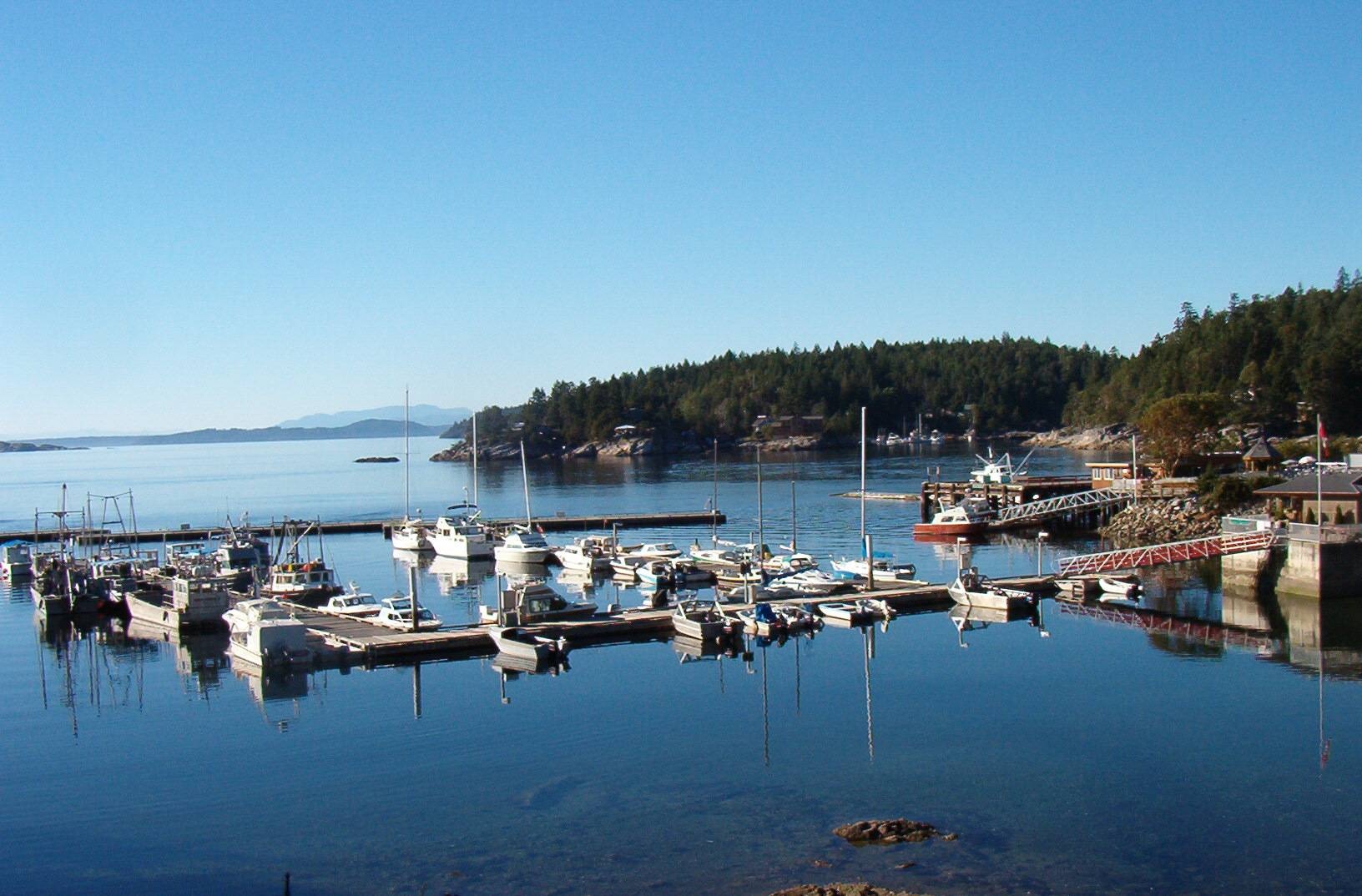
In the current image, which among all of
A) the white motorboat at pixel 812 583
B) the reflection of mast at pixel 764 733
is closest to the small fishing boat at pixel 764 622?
the reflection of mast at pixel 764 733

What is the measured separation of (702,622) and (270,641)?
13.7m

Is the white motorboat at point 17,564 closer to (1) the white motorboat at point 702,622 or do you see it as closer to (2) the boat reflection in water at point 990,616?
(1) the white motorboat at point 702,622

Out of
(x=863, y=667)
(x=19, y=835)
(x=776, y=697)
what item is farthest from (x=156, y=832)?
(x=863, y=667)

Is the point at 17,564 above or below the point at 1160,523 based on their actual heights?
below

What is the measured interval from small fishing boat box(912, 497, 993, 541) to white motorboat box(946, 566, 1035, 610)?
25930 millimetres

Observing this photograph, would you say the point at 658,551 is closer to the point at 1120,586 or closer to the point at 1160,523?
the point at 1120,586

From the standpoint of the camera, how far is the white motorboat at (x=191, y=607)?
46.7m

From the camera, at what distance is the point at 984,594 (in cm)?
4606

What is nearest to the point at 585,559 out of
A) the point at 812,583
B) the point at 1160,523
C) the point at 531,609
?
the point at 812,583

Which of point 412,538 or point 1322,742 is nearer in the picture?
point 1322,742

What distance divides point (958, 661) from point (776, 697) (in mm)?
7368

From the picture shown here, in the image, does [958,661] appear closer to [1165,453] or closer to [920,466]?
[1165,453]

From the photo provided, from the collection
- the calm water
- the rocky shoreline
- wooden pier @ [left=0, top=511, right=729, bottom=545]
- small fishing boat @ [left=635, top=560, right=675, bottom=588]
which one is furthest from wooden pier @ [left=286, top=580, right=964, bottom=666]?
the rocky shoreline

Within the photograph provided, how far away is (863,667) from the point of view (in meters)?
37.2
